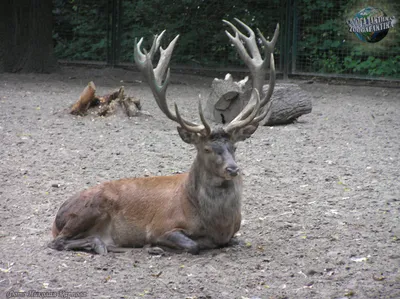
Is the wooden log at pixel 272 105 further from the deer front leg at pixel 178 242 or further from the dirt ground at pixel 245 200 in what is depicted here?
the deer front leg at pixel 178 242

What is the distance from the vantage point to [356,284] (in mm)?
4367

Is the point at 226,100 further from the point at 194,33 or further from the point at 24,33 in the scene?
the point at 24,33

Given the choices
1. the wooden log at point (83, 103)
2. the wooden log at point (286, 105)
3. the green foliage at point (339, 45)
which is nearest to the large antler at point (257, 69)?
the wooden log at point (286, 105)

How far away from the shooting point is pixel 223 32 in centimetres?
1546

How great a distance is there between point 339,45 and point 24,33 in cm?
695

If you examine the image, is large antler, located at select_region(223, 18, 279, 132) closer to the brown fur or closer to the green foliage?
the brown fur

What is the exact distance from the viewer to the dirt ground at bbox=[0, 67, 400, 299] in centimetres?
452

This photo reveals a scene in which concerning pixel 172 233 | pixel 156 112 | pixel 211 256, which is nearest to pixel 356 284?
pixel 211 256

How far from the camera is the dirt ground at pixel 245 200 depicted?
4.52m

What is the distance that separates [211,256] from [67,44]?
40.4 feet

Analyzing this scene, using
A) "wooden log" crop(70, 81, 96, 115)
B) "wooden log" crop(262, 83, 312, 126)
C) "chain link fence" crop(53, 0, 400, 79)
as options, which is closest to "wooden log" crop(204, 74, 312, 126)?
"wooden log" crop(262, 83, 312, 126)

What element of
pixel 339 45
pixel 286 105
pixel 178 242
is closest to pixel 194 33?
pixel 339 45

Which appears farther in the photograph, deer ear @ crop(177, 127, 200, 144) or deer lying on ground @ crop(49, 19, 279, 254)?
deer ear @ crop(177, 127, 200, 144)

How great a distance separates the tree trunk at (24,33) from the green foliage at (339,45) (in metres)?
5.71
